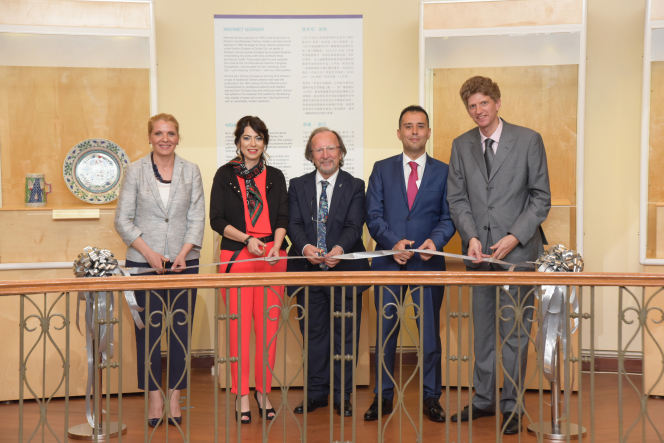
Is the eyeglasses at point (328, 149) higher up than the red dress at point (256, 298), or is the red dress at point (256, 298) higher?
the eyeglasses at point (328, 149)

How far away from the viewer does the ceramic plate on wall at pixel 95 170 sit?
4.41 metres

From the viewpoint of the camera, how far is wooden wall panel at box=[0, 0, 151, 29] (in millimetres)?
4102

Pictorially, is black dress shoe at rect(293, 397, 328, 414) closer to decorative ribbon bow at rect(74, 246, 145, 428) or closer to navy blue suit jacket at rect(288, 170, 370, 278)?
navy blue suit jacket at rect(288, 170, 370, 278)

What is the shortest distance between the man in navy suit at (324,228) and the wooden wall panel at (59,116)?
1.54 m

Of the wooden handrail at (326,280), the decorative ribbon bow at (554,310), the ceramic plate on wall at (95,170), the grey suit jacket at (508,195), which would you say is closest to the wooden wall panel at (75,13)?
the ceramic plate on wall at (95,170)

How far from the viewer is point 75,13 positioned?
4.18 meters

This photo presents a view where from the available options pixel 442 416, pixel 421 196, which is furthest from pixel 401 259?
pixel 442 416

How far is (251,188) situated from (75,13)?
188 cm

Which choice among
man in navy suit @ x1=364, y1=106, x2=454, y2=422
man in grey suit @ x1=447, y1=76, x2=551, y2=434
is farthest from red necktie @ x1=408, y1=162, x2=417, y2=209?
man in grey suit @ x1=447, y1=76, x2=551, y2=434

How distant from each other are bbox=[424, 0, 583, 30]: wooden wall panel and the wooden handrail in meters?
2.12

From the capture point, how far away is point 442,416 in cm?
343

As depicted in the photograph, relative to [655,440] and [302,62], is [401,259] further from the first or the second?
[302,62]

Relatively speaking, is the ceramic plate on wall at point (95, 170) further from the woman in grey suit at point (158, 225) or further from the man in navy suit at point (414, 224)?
the man in navy suit at point (414, 224)

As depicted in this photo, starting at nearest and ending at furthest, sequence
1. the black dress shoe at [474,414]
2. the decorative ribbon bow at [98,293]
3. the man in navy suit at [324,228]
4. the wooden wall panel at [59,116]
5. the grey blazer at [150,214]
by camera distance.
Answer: the decorative ribbon bow at [98,293]
the black dress shoe at [474,414]
the grey blazer at [150,214]
the man in navy suit at [324,228]
the wooden wall panel at [59,116]
